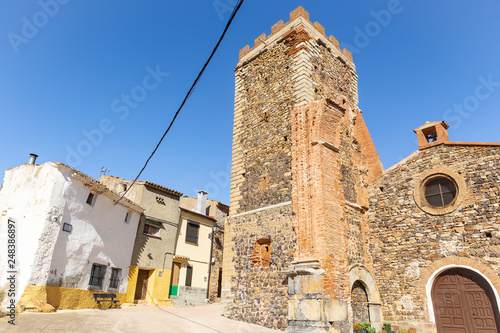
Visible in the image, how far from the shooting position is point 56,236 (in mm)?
11758

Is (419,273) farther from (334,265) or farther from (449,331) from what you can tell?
(334,265)

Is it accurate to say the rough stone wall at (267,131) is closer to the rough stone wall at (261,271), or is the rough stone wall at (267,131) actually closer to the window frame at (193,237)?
the rough stone wall at (261,271)

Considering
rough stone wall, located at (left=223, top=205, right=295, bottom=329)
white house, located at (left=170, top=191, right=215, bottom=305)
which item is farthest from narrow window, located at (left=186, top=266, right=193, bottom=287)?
rough stone wall, located at (left=223, top=205, right=295, bottom=329)

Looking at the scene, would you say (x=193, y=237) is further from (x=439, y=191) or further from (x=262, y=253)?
(x=439, y=191)

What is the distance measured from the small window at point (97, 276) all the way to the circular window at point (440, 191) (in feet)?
44.5

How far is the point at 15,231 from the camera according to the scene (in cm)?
1163

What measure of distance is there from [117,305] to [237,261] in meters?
6.54

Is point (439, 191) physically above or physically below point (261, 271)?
above

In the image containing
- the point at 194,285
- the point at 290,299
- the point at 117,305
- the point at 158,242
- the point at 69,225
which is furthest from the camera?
the point at 194,285

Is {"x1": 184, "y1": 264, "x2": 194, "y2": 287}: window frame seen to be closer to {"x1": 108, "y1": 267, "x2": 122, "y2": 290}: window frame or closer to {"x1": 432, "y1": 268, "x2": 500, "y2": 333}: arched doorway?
{"x1": 108, "y1": 267, "x2": 122, "y2": 290}: window frame

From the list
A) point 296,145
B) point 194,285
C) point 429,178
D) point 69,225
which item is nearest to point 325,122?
point 296,145

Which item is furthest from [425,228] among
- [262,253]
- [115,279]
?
[115,279]

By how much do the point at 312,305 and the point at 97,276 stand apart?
9635 mm

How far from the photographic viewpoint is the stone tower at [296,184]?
31.8 ft
